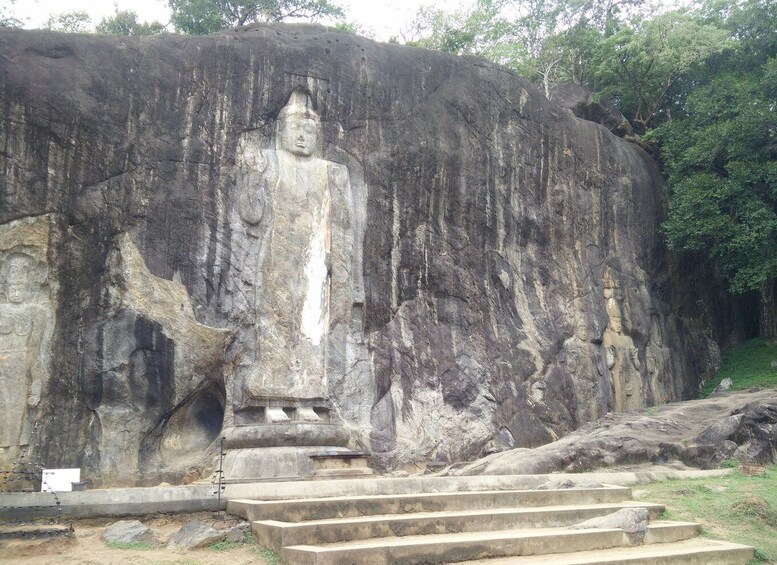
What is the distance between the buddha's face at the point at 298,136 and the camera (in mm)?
14266

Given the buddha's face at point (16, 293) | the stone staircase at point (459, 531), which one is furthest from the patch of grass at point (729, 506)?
the buddha's face at point (16, 293)

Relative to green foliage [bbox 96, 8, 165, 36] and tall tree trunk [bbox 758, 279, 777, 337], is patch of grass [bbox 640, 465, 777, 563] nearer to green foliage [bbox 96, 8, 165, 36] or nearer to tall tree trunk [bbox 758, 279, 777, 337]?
tall tree trunk [bbox 758, 279, 777, 337]

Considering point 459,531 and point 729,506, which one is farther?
point 729,506

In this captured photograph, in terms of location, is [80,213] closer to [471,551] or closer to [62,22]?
[471,551]

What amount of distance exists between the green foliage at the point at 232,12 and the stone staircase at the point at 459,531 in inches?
640

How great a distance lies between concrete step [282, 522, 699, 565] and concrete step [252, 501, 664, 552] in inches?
4.2

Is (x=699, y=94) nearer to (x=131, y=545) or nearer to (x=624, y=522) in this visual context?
(x=624, y=522)

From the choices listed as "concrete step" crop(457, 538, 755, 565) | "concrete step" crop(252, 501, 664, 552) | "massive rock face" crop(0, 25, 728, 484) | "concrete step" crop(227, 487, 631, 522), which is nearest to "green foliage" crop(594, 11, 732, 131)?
"massive rock face" crop(0, 25, 728, 484)

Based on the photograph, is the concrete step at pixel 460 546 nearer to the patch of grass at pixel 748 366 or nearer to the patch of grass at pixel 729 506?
the patch of grass at pixel 729 506

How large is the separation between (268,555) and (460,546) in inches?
63.5

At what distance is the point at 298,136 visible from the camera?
14.3m

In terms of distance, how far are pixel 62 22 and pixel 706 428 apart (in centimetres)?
2013

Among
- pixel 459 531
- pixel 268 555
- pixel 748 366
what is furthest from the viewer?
pixel 748 366

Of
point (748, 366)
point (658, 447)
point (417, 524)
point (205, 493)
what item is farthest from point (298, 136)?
point (748, 366)
